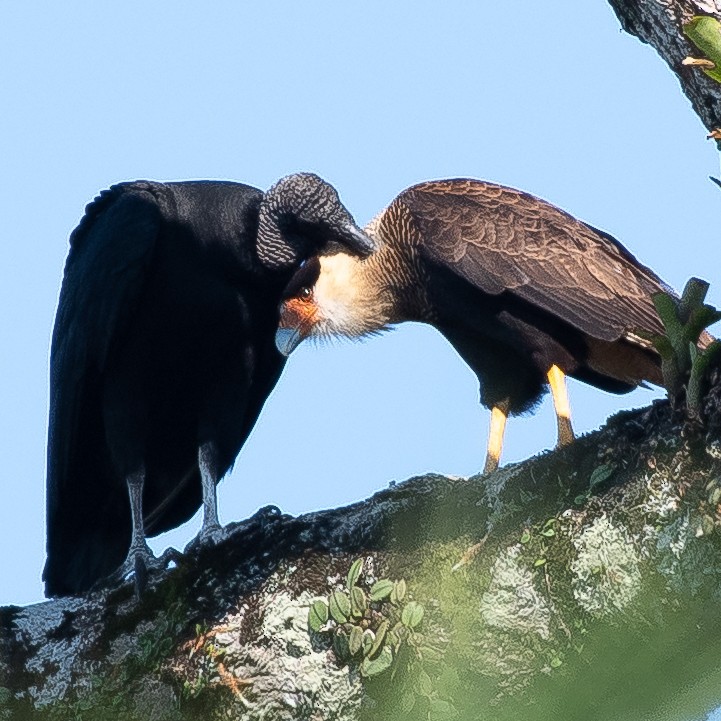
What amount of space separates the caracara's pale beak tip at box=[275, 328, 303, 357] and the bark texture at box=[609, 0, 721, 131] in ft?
7.23

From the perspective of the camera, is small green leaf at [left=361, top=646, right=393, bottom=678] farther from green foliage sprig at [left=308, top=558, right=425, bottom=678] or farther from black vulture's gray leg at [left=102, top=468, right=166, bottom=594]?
black vulture's gray leg at [left=102, top=468, right=166, bottom=594]

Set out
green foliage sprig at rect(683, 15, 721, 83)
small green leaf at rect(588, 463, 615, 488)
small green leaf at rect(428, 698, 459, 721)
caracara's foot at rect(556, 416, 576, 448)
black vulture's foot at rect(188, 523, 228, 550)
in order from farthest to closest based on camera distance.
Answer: caracara's foot at rect(556, 416, 576, 448) < black vulture's foot at rect(188, 523, 228, 550) < small green leaf at rect(588, 463, 615, 488) < small green leaf at rect(428, 698, 459, 721) < green foliage sprig at rect(683, 15, 721, 83)

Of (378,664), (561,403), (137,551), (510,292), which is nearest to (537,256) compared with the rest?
(510,292)

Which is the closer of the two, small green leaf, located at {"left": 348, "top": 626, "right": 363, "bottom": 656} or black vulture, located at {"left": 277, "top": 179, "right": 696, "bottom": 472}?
small green leaf, located at {"left": 348, "top": 626, "right": 363, "bottom": 656}

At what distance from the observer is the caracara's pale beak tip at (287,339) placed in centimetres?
527

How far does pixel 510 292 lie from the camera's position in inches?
179

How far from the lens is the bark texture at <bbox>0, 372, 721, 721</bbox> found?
285cm

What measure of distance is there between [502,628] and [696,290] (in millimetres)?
970

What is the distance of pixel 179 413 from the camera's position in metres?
5.23

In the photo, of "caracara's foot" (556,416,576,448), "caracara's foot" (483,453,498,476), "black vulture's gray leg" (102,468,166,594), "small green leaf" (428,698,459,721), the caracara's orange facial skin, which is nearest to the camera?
"small green leaf" (428,698,459,721)

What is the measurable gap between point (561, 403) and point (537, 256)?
0.56m

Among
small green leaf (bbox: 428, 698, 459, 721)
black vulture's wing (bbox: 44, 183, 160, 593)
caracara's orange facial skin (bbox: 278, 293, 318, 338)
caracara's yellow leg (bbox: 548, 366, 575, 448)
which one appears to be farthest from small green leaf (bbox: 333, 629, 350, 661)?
caracara's orange facial skin (bbox: 278, 293, 318, 338)

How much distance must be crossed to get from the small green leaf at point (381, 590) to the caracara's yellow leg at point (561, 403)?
124cm

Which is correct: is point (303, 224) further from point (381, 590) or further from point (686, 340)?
point (686, 340)
